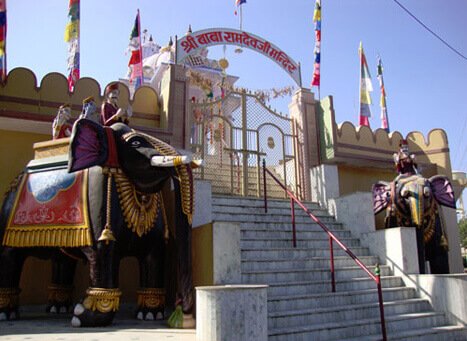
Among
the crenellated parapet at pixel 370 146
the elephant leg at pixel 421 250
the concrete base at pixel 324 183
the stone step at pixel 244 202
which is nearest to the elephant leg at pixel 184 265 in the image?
the stone step at pixel 244 202

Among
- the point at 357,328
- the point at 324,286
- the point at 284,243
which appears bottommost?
the point at 357,328

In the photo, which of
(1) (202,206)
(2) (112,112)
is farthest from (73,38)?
(1) (202,206)

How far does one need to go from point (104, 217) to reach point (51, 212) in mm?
915

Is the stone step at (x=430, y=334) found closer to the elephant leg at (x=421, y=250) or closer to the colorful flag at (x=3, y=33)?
the elephant leg at (x=421, y=250)

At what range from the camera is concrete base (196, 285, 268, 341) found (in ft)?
15.5

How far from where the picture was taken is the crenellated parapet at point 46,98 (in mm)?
8508

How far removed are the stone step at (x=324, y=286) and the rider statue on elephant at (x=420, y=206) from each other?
1046 millimetres

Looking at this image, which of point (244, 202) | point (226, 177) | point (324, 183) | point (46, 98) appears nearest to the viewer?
point (46, 98)

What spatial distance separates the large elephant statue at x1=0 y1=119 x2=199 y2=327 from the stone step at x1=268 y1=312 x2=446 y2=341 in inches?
51.4

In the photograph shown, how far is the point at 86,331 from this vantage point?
18.1 feet

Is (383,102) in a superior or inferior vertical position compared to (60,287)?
superior

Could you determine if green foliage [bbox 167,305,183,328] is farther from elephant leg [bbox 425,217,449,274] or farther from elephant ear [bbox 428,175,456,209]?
elephant ear [bbox 428,175,456,209]

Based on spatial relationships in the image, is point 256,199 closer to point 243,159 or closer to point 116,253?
point 243,159

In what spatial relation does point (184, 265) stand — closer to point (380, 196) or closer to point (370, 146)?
point (380, 196)
